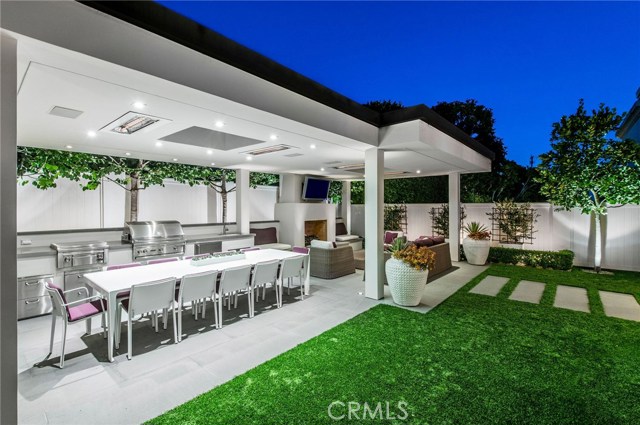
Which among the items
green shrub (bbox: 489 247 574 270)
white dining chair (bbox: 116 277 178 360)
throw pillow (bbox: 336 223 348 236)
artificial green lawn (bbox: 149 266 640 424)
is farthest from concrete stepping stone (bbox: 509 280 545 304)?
throw pillow (bbox: 336 223 348 236)

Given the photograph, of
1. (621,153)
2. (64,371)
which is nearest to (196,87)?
(64,371)

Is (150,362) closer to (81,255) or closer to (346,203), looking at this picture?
(81,255)

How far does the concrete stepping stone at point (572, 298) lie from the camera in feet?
16.6

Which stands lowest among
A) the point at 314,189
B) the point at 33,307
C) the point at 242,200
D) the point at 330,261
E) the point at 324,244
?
the point at 33,307

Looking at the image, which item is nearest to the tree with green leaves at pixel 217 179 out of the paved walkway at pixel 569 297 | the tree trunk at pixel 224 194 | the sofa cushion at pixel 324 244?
the tree trunk at pixel 224 194

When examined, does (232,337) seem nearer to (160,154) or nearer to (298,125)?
(298,125)

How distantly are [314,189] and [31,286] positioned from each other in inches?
305

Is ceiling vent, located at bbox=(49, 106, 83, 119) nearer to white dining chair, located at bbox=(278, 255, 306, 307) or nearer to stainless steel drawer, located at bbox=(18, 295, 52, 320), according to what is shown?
stainless steel drawer, located at bbox=(18, 295, 52, 320)

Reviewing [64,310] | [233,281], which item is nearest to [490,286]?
[233,281]

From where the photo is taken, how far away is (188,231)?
7.95m

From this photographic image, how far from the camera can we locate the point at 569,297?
5645mm

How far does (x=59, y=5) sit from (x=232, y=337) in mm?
3705

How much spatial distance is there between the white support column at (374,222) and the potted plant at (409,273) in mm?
382

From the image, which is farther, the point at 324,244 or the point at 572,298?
the point at 324,244
